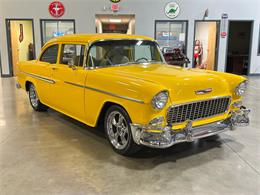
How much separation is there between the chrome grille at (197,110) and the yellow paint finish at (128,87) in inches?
2.5

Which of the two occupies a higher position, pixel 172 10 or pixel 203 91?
pixel 172 10

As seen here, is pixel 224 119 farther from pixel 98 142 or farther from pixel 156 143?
pixel 98 142

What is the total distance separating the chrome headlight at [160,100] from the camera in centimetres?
316

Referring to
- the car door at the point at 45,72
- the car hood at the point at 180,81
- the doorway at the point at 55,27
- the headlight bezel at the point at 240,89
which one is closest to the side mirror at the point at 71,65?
the car hood at the point at 180,81

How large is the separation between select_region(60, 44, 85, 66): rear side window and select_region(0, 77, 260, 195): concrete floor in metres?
1.19

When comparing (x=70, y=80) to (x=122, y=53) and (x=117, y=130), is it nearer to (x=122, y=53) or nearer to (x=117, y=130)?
(x=122, y=53)

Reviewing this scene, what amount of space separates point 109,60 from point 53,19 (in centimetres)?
804

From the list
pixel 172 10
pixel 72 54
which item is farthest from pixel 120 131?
pixel 172 10

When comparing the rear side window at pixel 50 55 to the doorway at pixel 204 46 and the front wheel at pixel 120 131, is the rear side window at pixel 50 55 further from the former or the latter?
the doorway at pixel 204 46

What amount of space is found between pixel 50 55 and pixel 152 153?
287 centimetres

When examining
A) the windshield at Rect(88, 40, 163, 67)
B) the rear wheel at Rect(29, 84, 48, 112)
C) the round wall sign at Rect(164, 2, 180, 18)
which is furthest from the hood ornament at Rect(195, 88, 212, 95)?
the round wall sign at Rect(164, 2, 180, 18)

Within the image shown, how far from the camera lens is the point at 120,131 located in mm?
3795

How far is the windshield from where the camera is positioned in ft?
14.0

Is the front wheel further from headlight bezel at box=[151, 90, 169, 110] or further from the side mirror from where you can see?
the side mirror
